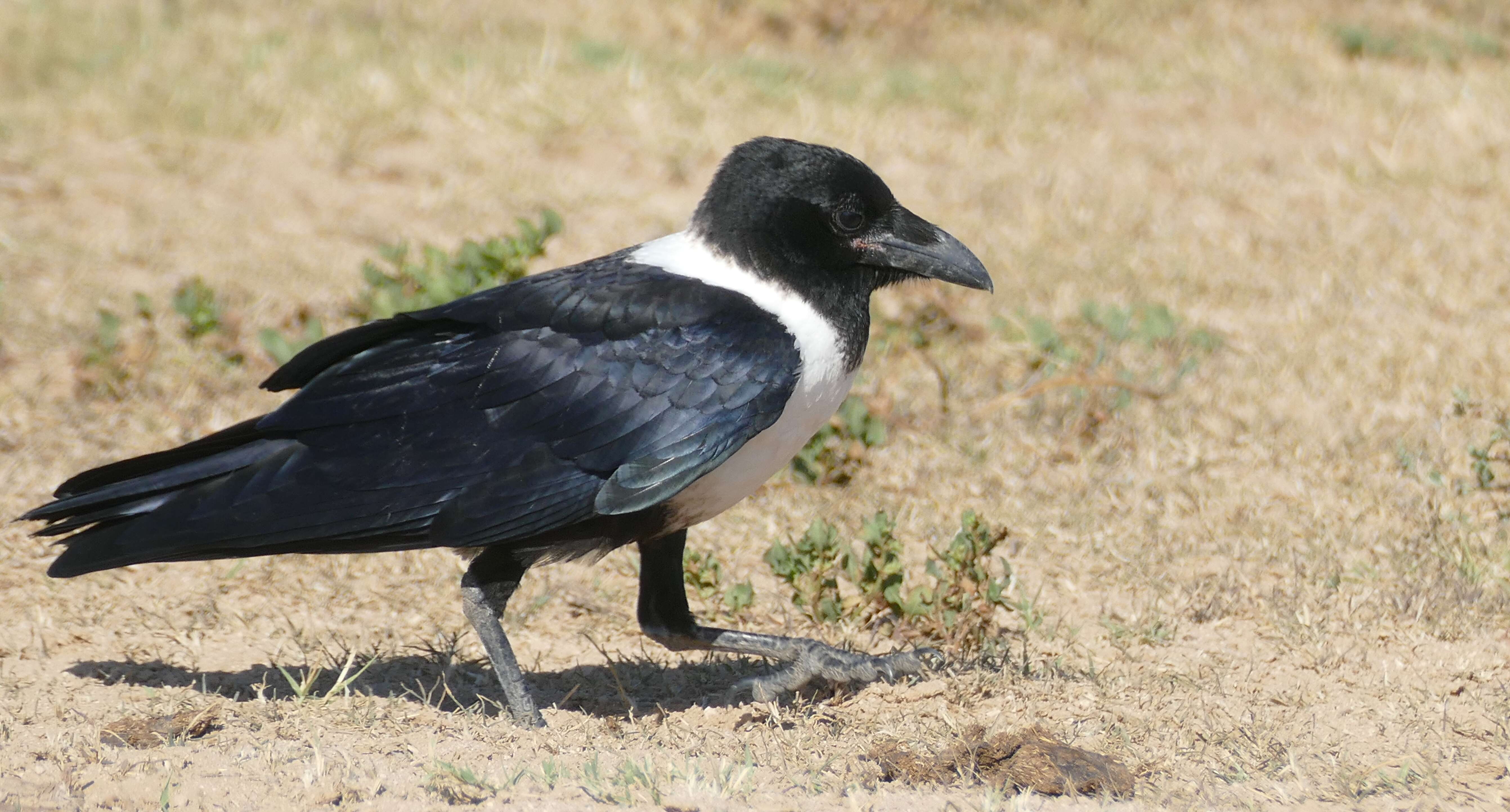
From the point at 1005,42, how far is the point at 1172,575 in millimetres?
5784

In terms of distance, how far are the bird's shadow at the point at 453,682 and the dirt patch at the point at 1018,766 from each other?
0.82 m

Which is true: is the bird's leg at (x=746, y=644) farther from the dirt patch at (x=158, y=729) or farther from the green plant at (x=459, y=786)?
the dirt patch at (x=158, y=729)

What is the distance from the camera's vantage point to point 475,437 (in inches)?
149

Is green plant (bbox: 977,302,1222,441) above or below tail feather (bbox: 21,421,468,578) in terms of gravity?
below

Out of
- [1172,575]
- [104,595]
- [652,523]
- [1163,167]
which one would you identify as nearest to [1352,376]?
[1172,575]

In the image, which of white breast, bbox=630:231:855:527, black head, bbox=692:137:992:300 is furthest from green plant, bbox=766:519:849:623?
black head, bbox=692:137:992:300

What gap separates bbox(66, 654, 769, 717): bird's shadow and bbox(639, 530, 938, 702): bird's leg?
135 millimetres

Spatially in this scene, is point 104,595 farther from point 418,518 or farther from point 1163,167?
point 1163,167

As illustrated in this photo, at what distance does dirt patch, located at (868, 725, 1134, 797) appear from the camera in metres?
3.33

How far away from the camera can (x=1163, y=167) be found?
26.6 ft

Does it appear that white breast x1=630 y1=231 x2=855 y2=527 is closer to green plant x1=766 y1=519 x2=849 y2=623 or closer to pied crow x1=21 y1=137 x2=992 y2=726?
pied crow x1=21 y1=137 x2=992 y2=726

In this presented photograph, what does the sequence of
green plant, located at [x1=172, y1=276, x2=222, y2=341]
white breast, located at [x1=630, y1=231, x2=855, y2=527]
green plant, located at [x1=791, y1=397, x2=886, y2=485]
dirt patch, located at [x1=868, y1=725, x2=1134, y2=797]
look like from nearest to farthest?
dirt patch, located at [x1=868, y1=725, x2=1134, y2=797]
white breast, located at [x1=630, y1=231, x2=855, y2=527]
green plant, located at [x1=791, y1=397, x2=886, y2=485]
green plant, located at [x1=172, y1=276, x2=222, y2=341]

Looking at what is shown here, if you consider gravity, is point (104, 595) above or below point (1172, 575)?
above

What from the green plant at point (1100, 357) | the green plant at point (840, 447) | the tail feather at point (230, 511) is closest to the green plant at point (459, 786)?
the tail feather at point (230, 511)
